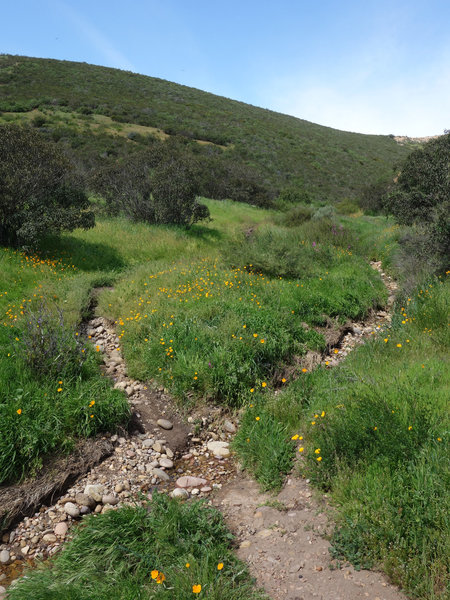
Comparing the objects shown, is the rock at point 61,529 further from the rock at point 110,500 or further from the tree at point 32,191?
the tree at point 32,191

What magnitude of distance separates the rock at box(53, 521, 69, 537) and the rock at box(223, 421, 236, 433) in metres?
2.20

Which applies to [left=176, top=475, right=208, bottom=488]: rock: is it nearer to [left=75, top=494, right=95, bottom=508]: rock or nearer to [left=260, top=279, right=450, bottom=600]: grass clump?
[left=75, top=494, right=95, bottom=508]: rock

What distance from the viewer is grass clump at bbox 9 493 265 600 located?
2781 mm

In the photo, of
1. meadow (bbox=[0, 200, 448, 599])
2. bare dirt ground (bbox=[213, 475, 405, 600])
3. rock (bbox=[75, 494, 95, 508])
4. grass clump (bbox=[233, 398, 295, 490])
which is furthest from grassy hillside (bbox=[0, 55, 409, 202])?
bare dirt ground (bbox=[213, 475, 405, 600])

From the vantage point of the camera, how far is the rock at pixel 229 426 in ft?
17.2

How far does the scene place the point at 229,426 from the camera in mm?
5273

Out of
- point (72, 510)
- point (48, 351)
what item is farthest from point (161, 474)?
point (48, 351)

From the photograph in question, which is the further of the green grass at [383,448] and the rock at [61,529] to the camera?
the rock at [61,529]

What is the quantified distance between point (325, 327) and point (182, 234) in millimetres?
7267

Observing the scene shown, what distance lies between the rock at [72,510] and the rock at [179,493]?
3.01ft

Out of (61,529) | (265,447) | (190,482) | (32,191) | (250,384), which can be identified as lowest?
(61,529)

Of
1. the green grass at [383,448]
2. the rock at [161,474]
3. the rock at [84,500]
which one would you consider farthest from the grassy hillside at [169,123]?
the rock at [84,500]

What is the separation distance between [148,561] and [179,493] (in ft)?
3.36

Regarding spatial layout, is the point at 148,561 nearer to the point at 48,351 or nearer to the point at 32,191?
the point at 48,351
